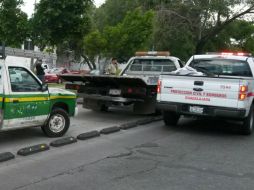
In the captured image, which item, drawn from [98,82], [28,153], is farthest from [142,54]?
[28,153]

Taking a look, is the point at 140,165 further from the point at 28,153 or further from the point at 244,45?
the point at 244,45

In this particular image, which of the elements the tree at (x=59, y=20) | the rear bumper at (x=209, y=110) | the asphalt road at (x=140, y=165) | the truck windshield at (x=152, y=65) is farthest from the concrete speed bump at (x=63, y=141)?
the tree at (x=59, y=20)

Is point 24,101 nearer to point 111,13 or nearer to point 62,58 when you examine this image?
point 111,13

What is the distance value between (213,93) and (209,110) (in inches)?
15.8

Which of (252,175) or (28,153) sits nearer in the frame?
(252,175)

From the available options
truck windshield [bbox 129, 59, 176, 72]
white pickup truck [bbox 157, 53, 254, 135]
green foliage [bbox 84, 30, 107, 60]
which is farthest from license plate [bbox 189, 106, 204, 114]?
green foliage [bbox 84, 30, 107, 60]

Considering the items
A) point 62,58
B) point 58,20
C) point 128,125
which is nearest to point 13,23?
point 58,20

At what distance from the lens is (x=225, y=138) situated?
31.4ft

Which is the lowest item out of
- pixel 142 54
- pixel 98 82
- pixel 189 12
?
pixel 98 82

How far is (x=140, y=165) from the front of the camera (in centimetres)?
680

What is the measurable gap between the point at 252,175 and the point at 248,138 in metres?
3.44

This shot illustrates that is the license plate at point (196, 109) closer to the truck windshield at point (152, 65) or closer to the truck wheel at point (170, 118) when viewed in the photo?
the truck wheel at point (170, 118)

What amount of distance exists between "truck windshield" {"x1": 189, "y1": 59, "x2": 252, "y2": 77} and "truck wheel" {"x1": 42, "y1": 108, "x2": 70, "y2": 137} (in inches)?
157

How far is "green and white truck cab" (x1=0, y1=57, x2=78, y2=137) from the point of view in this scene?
7.67 metres
